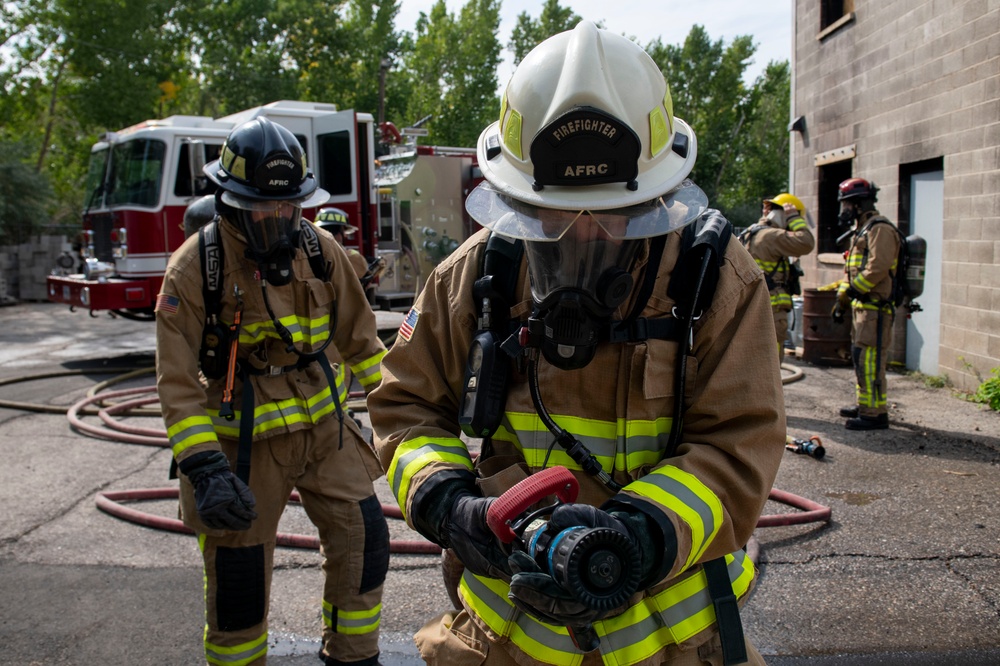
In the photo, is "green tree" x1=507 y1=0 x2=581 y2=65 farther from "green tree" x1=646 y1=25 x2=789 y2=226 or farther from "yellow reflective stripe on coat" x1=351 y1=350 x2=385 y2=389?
"yellow reflective stripe on coat" x1=351 y1=350 x2=385 y2=389

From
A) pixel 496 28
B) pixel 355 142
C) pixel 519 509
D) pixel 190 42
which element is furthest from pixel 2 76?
pixel 519 509

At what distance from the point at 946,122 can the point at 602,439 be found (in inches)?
310

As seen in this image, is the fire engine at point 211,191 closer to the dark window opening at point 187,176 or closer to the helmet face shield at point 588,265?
the dark window opening at point 187,176

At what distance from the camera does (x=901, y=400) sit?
24.9 ft

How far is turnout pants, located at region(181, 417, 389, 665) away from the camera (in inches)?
111

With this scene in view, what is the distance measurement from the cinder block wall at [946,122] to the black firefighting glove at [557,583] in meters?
7.20

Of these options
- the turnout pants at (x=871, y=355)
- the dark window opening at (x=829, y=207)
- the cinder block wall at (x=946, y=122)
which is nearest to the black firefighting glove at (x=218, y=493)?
the turnout pants at (x=871, y=355)

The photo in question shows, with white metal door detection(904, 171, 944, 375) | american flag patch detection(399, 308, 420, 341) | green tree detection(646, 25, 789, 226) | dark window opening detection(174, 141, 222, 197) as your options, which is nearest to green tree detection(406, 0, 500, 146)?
green tree detection(646, 25, 789, 226)

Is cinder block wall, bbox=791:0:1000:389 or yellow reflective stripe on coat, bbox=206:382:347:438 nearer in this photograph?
yellow reflective stripe on coat, bbox=206:382:347:438

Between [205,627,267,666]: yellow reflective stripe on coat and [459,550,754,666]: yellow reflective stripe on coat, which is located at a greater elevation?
[459,550,754,666]: yellow reflective stripe on coat

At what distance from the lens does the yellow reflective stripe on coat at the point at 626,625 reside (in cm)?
156

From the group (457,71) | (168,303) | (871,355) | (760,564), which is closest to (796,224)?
(871,355)

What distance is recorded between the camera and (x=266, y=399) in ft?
9.71

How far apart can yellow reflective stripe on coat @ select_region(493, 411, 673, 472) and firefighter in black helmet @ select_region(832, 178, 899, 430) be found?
549 cm
